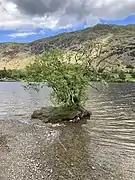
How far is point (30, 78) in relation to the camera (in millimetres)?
52562

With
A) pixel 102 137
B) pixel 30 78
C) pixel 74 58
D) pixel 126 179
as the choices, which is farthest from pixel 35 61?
pixel 126 179

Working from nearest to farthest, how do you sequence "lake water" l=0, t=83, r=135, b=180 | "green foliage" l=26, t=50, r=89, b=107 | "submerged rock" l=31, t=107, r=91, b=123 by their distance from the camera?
"lake water" l=0, t=83, r=135, b=180
"green foliage" l=26, t=50, r=89, b=107
"submerged rock" l=31, t=107, r=91, b=123

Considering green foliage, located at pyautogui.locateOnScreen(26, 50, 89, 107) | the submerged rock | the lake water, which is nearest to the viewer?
the lake water

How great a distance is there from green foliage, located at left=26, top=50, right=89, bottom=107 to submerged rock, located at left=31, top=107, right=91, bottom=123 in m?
1.54

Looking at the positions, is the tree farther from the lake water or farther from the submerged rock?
the lake water

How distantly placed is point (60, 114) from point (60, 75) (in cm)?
701

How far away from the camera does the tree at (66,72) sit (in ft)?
164

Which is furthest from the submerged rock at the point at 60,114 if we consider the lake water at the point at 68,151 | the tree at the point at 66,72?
the lake water at the point at 68,151

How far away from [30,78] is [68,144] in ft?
74.9

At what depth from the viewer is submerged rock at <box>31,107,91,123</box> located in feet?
165

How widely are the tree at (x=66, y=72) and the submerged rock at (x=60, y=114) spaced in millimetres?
1497

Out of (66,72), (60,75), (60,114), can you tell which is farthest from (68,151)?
(66,72)

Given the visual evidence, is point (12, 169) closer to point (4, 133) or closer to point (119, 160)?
point (119, 160)

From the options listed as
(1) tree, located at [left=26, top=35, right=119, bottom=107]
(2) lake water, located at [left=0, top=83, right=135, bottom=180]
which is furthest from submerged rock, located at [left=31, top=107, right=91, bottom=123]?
(2) lake water, located at [left=0, top=83, right=135, bottom=180]
